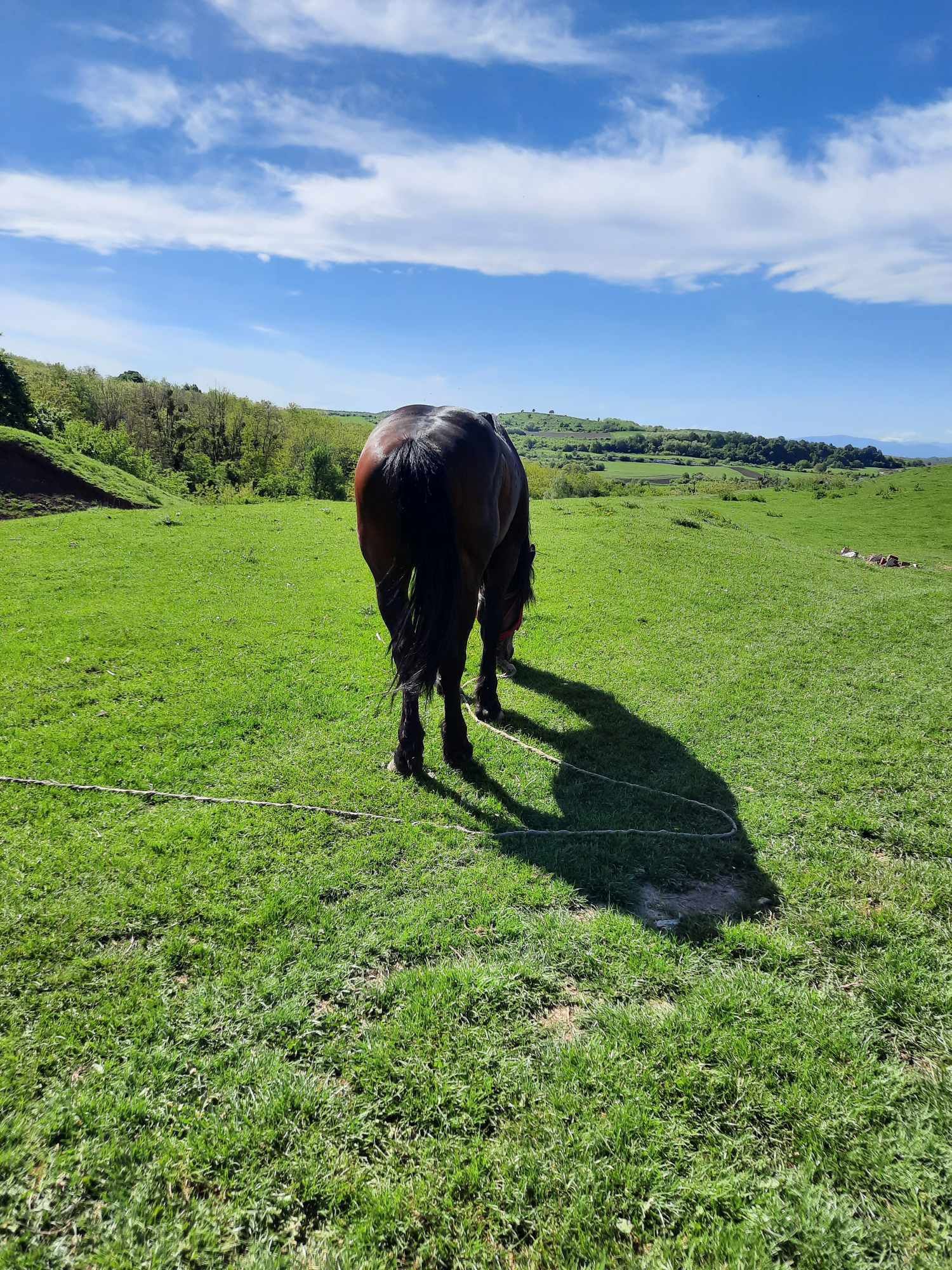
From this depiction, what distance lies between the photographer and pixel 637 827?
4352 millimetres

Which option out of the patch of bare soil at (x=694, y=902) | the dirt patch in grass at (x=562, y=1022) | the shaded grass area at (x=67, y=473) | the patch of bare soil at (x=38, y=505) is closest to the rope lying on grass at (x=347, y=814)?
the patch of bare soil at (x=694, y=902)

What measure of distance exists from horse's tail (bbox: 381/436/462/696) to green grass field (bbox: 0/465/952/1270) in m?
1.05

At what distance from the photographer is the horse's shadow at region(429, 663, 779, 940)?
3.61 metres

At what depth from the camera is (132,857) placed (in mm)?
3639

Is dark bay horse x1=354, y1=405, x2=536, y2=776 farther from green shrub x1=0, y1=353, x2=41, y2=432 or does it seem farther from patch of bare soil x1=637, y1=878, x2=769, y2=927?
green shrub x1=0, y1=353, x2=41, y2=432

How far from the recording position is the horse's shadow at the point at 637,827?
11.8ft

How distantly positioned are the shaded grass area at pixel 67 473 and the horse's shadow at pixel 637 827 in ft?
57.0

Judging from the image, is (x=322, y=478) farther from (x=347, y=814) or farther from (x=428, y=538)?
(x=347, y=814)

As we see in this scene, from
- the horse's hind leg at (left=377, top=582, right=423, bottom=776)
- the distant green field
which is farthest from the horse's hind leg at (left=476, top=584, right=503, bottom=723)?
the distant green field

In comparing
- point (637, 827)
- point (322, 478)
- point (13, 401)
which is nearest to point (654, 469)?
point (322, 478)

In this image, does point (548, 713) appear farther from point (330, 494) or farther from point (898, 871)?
point (330, 494)

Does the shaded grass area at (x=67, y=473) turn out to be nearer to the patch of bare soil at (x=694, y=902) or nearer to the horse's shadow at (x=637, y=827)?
the horse's shadow at (x=637, y=827)

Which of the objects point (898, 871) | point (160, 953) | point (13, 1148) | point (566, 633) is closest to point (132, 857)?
point (160, 953)

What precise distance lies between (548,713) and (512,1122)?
414cm
